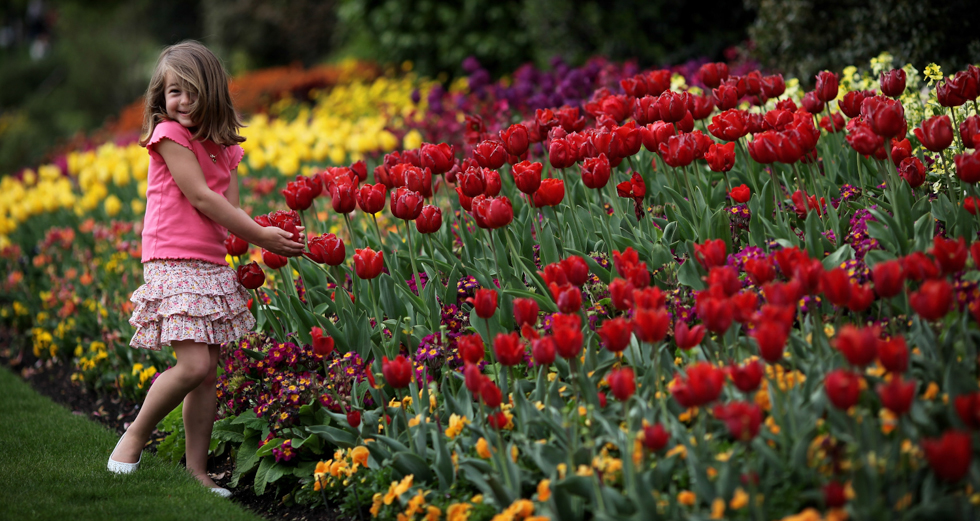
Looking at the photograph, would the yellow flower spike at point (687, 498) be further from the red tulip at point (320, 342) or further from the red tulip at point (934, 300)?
the red tulip at point (320, 342)

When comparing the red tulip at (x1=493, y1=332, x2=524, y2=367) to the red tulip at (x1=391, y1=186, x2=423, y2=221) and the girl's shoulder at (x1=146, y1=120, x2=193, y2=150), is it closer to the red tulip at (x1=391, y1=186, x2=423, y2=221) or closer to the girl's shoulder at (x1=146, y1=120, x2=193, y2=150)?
the red tulip at (x1=391, y1=186, x2=423, y2=221)

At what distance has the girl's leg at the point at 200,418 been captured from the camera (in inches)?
118

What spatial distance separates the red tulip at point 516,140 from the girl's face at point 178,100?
3.87ft

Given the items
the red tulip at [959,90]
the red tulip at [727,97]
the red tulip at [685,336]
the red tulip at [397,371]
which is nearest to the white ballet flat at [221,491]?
the red tulip at [397,371]

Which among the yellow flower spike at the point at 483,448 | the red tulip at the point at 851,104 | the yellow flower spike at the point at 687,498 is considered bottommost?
the yellow flower spike at the point at 687,498

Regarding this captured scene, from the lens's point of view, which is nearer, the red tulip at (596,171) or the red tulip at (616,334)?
the red tulip at (616,334)

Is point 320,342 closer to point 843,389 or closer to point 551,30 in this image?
point 843,389

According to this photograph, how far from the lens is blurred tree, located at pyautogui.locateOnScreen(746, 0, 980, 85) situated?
197 inches

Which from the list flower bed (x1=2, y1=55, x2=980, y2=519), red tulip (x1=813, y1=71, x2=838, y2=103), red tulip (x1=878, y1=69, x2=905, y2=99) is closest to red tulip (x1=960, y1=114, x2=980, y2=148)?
flower bed (x1=2, y1=55, x2=980, y2=519)

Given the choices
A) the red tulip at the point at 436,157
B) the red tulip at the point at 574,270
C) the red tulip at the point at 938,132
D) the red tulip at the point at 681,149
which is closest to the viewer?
the red tulip at the point at 574,270

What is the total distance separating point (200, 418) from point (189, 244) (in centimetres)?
68

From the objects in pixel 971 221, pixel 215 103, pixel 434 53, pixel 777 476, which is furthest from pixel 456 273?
pixel 434 53

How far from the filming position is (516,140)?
9.86 feet

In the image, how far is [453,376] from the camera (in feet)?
8.95
